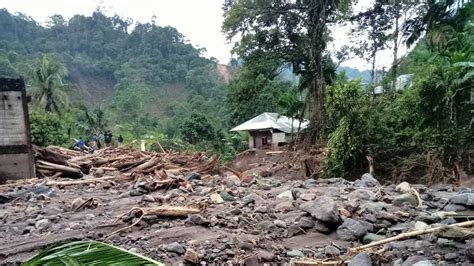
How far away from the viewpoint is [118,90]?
5412 centimetres

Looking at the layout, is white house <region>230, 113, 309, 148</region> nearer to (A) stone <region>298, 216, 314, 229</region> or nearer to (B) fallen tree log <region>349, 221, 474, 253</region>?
(A) stone <region>298, 216, 314, 229</region>

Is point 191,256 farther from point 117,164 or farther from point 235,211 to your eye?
point 117,164

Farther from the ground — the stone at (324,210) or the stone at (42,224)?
the stone at (324,210)

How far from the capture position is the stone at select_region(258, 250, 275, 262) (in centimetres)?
328

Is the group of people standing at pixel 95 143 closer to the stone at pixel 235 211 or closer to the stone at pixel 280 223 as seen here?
the stone at pixel 235 211

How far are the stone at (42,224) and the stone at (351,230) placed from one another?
310 cm

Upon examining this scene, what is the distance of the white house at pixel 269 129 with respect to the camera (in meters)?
23.7

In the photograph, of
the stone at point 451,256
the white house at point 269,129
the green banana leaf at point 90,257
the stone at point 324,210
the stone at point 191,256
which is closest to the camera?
the green banana leaf at point 90,257

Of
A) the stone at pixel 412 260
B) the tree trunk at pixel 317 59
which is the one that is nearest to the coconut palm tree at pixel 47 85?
the tree trunk at pixel 317 59

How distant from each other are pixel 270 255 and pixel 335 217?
836 millimetres

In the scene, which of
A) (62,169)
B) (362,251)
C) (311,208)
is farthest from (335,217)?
(62,169)

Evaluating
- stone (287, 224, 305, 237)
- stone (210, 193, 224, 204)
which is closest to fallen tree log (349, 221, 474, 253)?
stone (287, 224, 305, 237)

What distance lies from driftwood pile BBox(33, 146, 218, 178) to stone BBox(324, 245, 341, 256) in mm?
5355

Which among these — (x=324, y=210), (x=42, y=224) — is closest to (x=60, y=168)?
(x=42, y=224)
